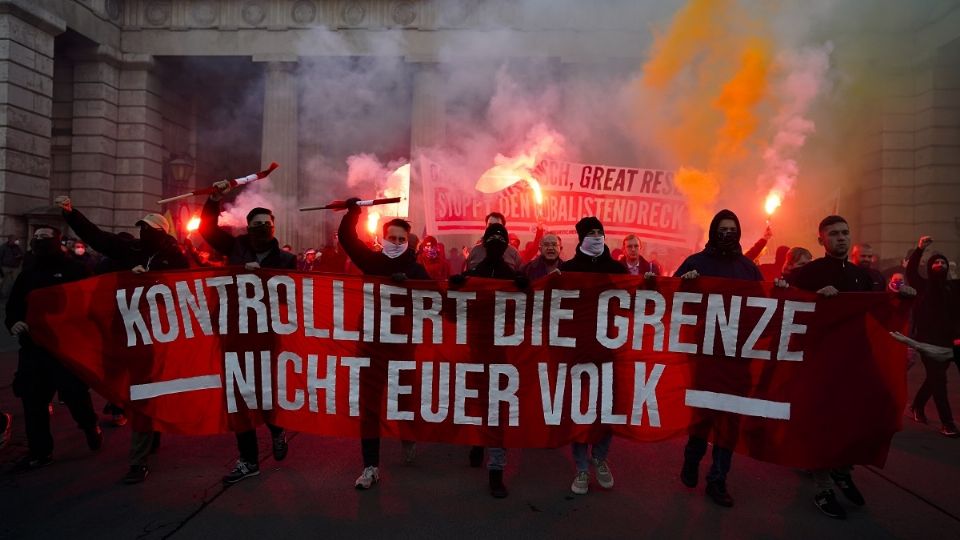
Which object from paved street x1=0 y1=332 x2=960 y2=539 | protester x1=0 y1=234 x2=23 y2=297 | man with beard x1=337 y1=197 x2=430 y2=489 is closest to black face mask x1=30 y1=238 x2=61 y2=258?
paved street x1=0 y1=332 x2=960 y2=539

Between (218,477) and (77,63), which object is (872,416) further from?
(77,63)

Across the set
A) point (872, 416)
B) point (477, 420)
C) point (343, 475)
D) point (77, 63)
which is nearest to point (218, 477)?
point (343, 475)

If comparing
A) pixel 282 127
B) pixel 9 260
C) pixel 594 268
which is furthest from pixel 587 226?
pixel 282 127

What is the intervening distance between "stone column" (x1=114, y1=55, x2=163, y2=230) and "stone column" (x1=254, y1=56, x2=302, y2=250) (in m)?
3.41

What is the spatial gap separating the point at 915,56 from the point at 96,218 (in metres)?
20.4

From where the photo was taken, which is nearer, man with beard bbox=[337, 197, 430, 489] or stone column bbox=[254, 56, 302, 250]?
man with beard bbox=[337, 197, 430, 489]

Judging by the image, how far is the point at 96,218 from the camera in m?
15.9

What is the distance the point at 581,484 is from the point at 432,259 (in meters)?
5.07

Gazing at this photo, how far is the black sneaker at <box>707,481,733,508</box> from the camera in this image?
11.1ft

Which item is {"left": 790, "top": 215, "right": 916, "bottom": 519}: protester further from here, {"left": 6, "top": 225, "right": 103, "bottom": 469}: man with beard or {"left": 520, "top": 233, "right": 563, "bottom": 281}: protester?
{"left": 6, "top": 225, "right": 103, "bottom": 469}: man with beard

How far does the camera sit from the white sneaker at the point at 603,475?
3.62m

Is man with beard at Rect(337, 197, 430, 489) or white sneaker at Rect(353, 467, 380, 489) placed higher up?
man with beard at Rect(337, 197, 430, 489)

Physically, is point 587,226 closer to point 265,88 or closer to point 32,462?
point 32,462

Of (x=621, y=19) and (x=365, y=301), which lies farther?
(x=621, y=19)
